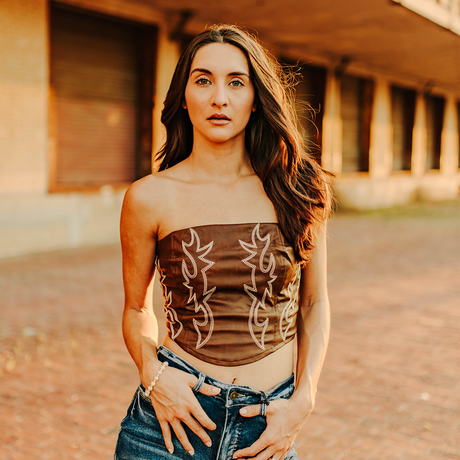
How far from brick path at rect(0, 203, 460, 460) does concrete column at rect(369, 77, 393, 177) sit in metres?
13.3

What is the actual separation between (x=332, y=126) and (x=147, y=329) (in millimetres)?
19099

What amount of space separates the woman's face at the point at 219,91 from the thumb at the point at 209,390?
719 mm

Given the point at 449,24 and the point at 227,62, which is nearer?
the point at 227,62

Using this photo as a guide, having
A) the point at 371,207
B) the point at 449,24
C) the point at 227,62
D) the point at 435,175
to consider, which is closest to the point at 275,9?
the point at 449,24

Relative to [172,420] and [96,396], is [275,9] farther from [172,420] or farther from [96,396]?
[172,420]

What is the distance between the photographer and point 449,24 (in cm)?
1539

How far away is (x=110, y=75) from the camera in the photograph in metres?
12.7

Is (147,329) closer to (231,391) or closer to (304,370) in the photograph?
(231,391)

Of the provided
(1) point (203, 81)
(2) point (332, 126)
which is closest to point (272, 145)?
(1) point (203, 81)

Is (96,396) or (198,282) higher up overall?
(198,282)

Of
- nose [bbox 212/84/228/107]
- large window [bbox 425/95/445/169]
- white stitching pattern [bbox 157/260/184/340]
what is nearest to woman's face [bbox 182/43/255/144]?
nose [bbox 212/84/228/107]

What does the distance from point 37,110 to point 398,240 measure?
8.12m

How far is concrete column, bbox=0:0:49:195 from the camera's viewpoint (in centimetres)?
1042

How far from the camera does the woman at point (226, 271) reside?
5.38 feet
